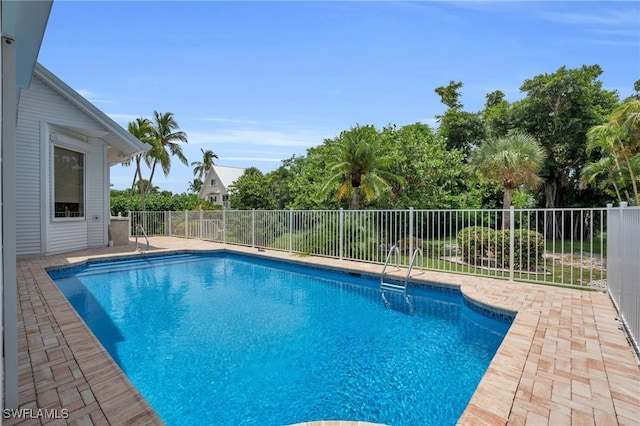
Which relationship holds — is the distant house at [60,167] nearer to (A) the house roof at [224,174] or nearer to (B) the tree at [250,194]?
(B) the tree at [250,194]

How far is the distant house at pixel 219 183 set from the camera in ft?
109

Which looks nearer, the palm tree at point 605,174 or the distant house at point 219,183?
the palm tree at point 605,174

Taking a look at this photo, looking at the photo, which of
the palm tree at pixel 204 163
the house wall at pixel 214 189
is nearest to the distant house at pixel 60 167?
the house wall at pixel 214 189

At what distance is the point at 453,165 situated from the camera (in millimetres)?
14695

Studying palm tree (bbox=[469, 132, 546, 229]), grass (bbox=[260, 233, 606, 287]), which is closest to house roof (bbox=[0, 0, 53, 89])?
grass (bbox=[260, 233, 606, 287])

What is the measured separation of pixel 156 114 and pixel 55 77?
1653cm

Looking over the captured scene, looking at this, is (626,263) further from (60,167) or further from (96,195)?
(96,195)

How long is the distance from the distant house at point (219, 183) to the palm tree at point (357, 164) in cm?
2358

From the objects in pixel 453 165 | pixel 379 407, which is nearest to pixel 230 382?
pixel 379 407

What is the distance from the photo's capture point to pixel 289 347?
457cm

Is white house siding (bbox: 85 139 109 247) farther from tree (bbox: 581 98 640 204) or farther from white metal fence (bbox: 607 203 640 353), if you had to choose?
tree (bbox: 581 98 640 204)

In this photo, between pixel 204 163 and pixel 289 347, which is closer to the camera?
pixel 289 347

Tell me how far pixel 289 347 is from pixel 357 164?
7213 mm

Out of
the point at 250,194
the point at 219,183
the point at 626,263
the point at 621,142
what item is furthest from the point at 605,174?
the point at 219,183
